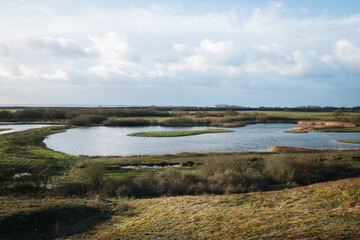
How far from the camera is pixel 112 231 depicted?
10484 millimetres

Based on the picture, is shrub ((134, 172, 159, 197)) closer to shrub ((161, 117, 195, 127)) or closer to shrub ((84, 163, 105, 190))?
shrub ((84, 163, 105, 190))

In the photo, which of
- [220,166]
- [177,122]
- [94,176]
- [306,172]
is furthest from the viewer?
[177,122]

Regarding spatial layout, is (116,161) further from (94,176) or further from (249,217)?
(249,217)

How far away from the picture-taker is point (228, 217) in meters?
11.0

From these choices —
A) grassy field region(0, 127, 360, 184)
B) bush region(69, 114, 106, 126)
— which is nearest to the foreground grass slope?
grassy field region(0, 127, 360, 184)

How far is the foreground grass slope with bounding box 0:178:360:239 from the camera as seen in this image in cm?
835

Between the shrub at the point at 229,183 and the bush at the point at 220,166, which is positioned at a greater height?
the bush at the point at 220,166

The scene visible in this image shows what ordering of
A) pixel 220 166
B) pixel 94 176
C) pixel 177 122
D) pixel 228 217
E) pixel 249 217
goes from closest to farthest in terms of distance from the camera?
pixel 249 217, pixel 228 217, pixel 94 176, pixel 220 166, pixel 177 122

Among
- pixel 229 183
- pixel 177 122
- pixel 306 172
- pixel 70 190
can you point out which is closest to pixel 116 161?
pixel 70 190

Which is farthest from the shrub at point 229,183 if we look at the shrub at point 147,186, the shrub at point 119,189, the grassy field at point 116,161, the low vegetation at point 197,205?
the shrub at point 119,189

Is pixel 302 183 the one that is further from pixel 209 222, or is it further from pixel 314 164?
pixel 209 222

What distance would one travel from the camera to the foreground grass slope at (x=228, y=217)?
8.35m

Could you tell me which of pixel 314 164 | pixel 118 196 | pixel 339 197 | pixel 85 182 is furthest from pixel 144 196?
pixel 314 164

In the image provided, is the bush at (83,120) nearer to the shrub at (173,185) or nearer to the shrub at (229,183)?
the shrub at (173,185)
